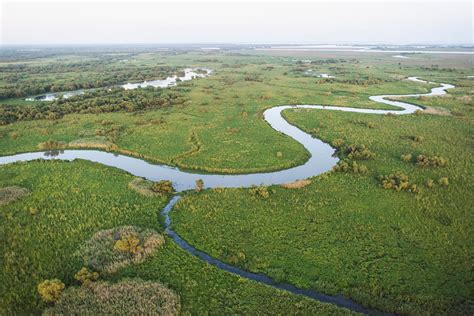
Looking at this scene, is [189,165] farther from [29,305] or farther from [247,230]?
[29,305]

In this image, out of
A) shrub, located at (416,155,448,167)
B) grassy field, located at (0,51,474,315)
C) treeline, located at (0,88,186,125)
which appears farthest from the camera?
treeline, located at (0,88,186,125)

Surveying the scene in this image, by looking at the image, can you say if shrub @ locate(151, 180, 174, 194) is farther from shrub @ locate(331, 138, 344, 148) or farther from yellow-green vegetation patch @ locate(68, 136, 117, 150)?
shrub @ locate(331, 138, 344, 148)

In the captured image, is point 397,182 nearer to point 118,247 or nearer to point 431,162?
point 431,162

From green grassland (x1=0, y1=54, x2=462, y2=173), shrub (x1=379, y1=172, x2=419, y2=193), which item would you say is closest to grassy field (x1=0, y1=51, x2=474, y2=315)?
green grassland (x1=0, y1=54, x2=462, y2=173)

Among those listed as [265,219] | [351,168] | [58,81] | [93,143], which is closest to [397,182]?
[351,168]

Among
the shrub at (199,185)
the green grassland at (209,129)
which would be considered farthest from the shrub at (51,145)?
the shrub at (199,185)

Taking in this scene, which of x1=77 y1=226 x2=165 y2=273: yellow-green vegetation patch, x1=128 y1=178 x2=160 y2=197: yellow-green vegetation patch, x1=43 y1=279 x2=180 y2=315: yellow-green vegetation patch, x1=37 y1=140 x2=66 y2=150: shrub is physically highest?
x1=37 y1=140 x2=66 y2=150: shrub
